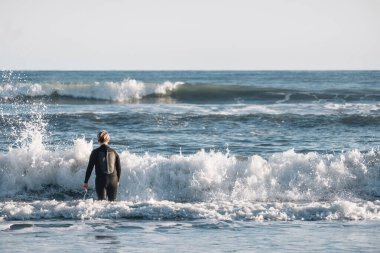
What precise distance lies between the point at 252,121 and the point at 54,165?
11921 mm

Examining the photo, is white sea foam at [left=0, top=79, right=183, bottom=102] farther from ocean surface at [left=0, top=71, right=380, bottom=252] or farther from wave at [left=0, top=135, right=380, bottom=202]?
wave at [left=0, top=135, right=380, bottom=202]

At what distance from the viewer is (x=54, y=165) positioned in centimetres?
1647

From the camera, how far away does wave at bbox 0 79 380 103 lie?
128 feet

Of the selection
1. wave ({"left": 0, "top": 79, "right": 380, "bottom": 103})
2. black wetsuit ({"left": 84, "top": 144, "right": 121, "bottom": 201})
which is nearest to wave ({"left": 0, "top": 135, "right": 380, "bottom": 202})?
black wetsuit ({"left": 84, "top": 144, "right": 121, "bottom": 201})

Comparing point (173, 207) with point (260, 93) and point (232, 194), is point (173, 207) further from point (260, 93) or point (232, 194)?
A: point (260, 93)

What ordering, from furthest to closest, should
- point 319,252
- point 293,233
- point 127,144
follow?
point 127,144
point 293,233
point 319,252

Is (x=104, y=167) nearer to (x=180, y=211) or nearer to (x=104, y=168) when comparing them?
(x=104, y=168)

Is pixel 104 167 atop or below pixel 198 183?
atop

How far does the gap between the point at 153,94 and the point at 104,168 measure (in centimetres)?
2900

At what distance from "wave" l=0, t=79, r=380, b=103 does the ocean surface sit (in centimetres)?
896

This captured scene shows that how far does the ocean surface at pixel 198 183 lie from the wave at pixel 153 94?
896 centimetres

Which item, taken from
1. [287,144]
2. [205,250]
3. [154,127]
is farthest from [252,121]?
[205,250]

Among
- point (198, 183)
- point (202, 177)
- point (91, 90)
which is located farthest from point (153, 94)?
point (198, 183)

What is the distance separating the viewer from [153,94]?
4169 centimetres
